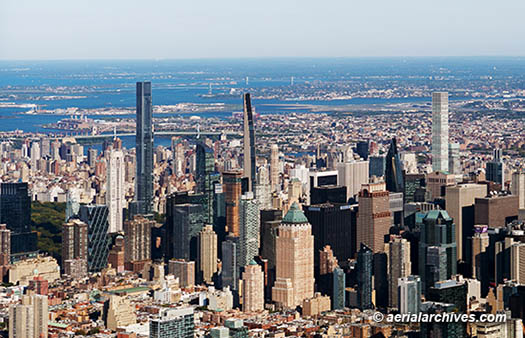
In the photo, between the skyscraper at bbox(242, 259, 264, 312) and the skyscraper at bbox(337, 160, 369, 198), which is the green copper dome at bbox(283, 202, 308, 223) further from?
the skyscraper at bbox(337, 160, 369, 198)

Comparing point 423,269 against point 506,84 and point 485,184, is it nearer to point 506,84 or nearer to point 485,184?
point 485,184

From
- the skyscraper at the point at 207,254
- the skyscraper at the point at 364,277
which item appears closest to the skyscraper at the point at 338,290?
the skyscraper at the point at 364,277

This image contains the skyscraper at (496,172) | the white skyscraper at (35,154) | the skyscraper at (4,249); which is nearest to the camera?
the skyscraper at (4,249)

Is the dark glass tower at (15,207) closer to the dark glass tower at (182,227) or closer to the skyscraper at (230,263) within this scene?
the dark glass tower at (182,227)

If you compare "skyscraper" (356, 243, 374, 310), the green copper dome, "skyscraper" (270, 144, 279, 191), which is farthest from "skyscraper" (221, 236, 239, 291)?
"skyscraper" (270, 144, 279, 191)

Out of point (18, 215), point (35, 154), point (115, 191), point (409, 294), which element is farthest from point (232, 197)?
point (35, 154)

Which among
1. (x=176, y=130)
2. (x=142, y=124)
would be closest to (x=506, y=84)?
(x=176, y=130)
